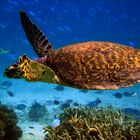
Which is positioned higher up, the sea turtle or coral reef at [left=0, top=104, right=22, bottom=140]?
the sea turtle

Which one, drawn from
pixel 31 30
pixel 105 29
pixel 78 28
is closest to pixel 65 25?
pixel 78 28

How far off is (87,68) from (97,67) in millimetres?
198

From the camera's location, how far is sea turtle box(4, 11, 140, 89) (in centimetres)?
446

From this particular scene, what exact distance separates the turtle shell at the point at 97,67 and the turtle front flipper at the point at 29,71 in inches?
11.9

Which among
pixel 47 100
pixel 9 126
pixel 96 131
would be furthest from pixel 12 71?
pixel 47 100

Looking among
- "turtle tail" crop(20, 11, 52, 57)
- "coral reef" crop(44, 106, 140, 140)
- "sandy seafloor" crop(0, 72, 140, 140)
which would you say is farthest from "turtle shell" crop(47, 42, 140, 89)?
"sandy seafloor" crop(0, 72, 140, 140)

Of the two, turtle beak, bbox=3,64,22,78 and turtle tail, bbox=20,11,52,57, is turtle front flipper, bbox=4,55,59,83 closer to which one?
turtle beak, bbox=3,64,22,78

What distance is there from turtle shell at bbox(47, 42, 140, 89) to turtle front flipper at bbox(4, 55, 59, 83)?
0.99ft

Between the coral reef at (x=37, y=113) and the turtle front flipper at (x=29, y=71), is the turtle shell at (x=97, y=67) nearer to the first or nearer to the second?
the turtle front flipper at (x=29, y=71)

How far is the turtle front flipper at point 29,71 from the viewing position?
4352 mm

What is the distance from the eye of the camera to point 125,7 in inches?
1106

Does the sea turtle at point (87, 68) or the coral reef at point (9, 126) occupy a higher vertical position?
the sea turtle at point (87, 68)

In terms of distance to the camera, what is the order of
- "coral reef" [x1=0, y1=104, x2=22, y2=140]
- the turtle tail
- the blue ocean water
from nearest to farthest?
the turtle tail
"coral reef" [x1=0, y1=104, x2=22, y2=140]
the blue ocean water

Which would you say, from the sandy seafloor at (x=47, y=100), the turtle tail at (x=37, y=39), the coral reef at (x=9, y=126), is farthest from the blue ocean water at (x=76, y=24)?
the turtle tail at (x=37, y=39)
